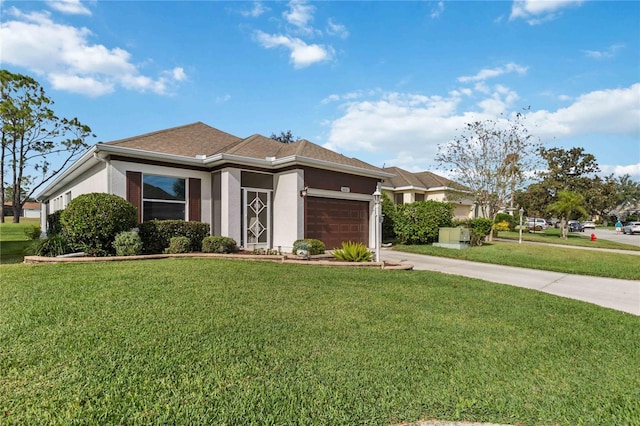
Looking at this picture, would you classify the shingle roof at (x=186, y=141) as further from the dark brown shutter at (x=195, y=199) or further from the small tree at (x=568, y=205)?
the small tree at (x=568, y=205)

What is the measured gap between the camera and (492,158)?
20.0 metres

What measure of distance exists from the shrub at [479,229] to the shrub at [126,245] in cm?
1499

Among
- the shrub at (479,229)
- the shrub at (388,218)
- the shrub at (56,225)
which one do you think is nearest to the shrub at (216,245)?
the shrub at (56,225)

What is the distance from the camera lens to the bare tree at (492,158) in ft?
63.8

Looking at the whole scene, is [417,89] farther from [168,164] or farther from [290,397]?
[290,397]

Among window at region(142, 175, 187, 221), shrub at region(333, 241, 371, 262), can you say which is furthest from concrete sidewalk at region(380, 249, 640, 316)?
window at region(142, 175, 187, 221)

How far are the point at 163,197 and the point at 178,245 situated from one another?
2.41m

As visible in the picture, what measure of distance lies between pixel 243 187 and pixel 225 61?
4.68 meters

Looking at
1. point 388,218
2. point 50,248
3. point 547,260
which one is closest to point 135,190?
point 50,248

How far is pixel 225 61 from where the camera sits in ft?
39.8

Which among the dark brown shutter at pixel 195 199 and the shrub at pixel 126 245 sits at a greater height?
the dark brown shutter at pixel 195 199

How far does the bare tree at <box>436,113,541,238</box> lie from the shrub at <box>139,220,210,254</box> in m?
16.2

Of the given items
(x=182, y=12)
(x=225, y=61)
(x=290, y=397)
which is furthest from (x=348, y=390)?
(x=225, y=61)

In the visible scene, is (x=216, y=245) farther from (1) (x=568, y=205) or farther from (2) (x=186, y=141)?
(1) (x=568, y=205)
